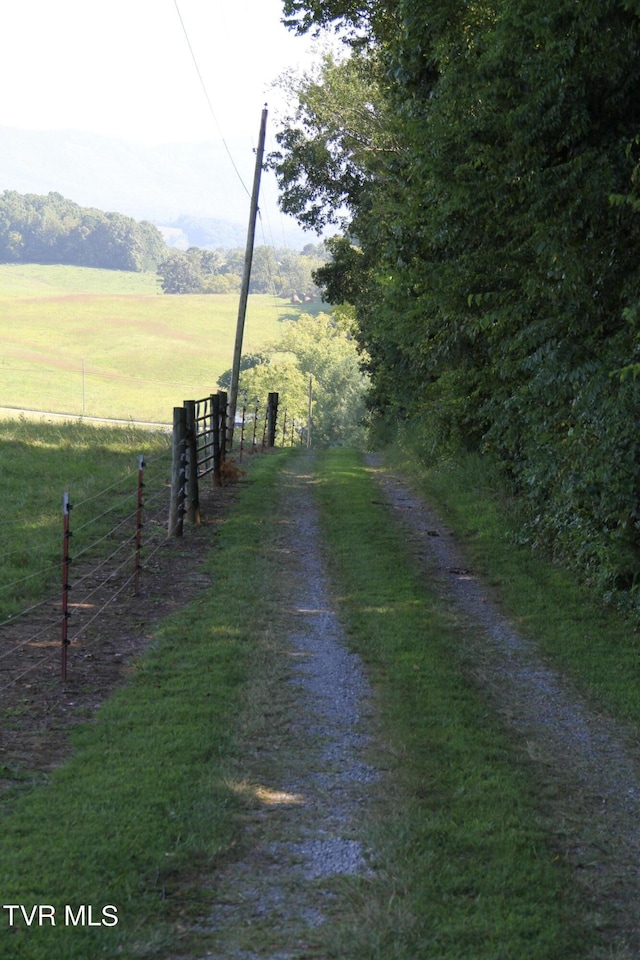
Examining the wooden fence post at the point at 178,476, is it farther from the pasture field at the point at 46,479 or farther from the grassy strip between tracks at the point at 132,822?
the grassy strip between tracks at the point at 132,822

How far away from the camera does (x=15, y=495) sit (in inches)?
592

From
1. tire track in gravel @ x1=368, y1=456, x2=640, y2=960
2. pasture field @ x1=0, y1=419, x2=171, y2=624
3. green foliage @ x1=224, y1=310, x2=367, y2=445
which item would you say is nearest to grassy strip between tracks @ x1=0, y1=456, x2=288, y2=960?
tire track in gravel @ x1=368, y1=456, x2=640, y2=960

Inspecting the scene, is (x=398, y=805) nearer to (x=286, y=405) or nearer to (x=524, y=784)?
(x=524, y=784)

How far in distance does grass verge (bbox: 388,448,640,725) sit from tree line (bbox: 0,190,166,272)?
569 feet

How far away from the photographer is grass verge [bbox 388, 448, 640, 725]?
789cm

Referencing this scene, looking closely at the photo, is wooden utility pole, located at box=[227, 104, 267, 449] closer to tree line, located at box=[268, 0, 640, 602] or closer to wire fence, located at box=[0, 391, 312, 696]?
wire fence, located at box=[0, 391, 312, 696]

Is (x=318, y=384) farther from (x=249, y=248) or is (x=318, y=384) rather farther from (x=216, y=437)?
(x=216, y=437)

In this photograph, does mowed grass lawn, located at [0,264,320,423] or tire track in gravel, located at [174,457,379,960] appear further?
mowed grass lawn, located at [0,264,320,423]

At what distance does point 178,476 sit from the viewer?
44.2ft

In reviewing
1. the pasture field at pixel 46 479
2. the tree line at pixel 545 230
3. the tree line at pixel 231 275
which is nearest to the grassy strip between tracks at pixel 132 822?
the pasture field at pixel 46 479

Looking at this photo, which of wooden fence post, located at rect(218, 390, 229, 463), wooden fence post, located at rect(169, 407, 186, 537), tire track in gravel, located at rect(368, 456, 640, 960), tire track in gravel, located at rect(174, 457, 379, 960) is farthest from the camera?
wooden fence post, located at rect(218, 390, 229, 463)

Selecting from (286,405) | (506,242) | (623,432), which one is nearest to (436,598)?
(623,432)

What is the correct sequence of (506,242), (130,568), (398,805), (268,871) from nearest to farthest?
(268,871) → (398,805) → (506,242) → (130,568)

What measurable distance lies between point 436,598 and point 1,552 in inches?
209
